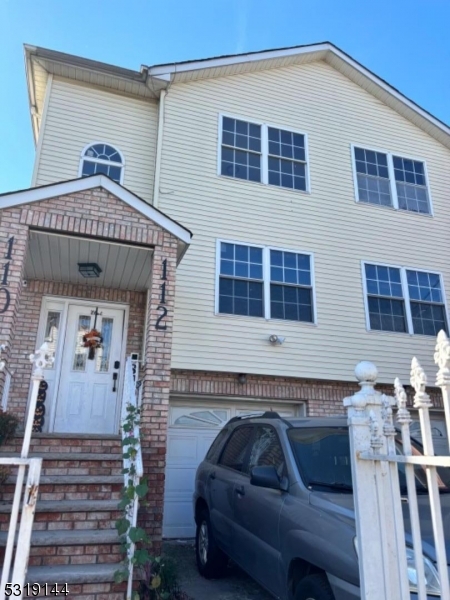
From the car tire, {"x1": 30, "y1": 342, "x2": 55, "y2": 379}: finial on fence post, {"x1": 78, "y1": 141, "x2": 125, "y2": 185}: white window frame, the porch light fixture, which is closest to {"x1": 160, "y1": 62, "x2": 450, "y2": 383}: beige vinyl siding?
{"x1": 78, "y1": 141, "x2": 125, "y2": 185}: white window frame

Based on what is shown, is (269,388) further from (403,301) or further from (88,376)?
(403,301)

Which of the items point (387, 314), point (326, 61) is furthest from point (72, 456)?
point (326, 61)

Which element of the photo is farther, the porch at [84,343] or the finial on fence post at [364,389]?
the porch at [84,343]

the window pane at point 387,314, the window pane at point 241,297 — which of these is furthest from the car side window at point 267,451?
the window pane at point 387,314

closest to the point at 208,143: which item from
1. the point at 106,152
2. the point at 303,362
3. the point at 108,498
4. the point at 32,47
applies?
the point at 106,152

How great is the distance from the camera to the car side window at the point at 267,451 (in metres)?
4.02

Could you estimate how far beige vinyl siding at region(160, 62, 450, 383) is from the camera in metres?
8.30

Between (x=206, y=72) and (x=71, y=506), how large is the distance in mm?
8918

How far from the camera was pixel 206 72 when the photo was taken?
9.79m

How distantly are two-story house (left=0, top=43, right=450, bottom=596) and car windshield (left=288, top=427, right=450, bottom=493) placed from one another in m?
2.01

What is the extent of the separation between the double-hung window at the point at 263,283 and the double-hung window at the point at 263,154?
5.74 feet

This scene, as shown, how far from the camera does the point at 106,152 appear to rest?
28.9 ft

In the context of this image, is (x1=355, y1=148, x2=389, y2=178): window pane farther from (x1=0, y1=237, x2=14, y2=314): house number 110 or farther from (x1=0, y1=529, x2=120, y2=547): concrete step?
(x1=0, y1=529, x2=120, y2=547): concrete step

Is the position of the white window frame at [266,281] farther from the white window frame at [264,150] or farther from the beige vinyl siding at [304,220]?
the white window frame at [264,150]
